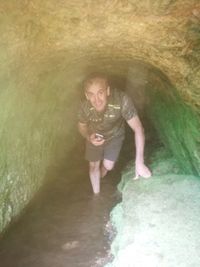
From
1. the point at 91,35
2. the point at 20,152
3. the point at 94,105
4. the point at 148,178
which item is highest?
the point at 91,35

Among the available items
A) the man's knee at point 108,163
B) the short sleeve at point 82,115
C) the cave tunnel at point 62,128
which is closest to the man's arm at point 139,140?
the cave tunnel at point 62,128

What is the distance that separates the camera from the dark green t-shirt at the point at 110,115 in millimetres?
4660

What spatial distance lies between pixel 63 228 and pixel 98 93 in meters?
1.57

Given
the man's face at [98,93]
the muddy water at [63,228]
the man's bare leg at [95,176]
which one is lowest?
the muddy water at [63,228]

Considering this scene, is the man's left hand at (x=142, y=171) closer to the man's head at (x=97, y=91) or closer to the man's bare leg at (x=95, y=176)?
the man's bare leg at (x=95, y=176)

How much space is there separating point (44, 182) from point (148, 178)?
161 cm

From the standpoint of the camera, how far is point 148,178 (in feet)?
15.6

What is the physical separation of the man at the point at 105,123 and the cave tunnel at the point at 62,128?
282mm

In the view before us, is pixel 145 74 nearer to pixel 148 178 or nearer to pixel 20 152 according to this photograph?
pixel 148 178

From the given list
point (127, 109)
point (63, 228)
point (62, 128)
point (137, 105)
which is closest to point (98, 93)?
point (127, 109)

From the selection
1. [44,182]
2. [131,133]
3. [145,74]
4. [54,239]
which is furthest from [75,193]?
[131,133]

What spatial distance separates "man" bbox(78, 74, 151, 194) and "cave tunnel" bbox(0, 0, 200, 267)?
0.92 feet

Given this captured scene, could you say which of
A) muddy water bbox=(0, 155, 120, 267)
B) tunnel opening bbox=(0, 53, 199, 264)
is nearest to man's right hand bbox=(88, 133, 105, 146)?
tunnel opening bbox=(0, 53, 199, 264)

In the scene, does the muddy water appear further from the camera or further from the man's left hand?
the camera
